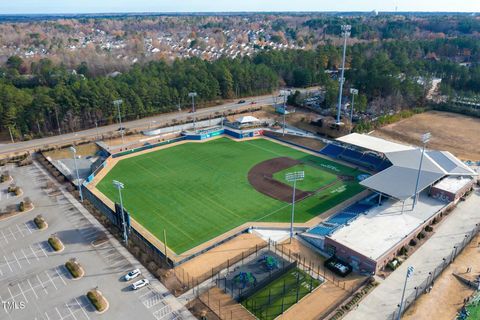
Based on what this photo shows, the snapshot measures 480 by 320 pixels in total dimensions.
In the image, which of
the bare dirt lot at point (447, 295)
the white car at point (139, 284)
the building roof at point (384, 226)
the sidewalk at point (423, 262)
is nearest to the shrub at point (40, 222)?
the white car at point (139, 284)

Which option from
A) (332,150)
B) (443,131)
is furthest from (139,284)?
(443,131)

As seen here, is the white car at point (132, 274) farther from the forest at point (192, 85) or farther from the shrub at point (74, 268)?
the forest at point (192, 85)

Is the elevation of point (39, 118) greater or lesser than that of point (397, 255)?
greater

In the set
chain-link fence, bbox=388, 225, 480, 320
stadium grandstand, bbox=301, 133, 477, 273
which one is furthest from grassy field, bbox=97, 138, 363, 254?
chain-link fence, bbox=388, 225, 480, 320

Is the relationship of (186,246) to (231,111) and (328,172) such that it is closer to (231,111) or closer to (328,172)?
(328,172)

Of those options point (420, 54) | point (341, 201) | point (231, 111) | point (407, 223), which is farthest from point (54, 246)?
point (420, 54)

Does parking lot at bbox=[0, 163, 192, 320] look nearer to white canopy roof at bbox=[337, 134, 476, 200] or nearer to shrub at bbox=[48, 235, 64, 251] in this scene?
shrub at bbox=[48, 235, 64, 251]
